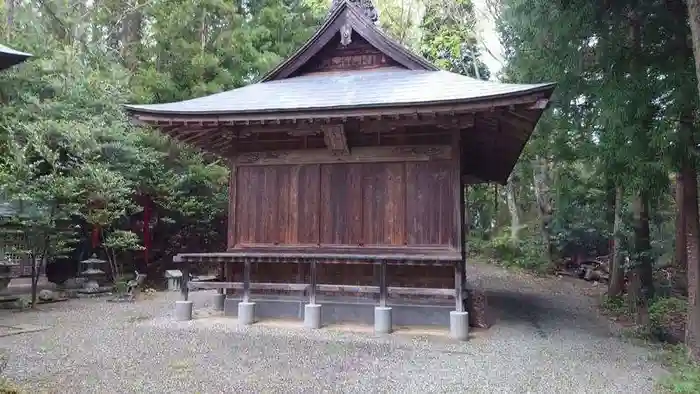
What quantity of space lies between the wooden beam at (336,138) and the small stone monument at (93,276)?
8388 millimetres

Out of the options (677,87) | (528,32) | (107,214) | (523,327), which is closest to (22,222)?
(107,214)

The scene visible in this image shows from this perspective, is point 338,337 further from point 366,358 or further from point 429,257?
point 429,257

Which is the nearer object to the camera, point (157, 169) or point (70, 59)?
point (70, 59)

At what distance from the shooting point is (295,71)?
11031 mm

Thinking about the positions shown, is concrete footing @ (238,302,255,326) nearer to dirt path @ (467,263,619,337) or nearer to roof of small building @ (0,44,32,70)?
dirt path @ (467,263,619,337)

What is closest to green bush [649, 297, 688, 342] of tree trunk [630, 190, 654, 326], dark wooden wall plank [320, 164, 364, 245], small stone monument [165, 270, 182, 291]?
tree trunk [630, 190, 654, 326]

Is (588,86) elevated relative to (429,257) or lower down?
elevated

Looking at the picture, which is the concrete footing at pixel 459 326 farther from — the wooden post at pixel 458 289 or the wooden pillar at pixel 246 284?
the wooden pillar at pixel 246 284

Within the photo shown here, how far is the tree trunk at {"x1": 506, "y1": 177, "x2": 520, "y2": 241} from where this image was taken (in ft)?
76.0

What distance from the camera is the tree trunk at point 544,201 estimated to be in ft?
70.0

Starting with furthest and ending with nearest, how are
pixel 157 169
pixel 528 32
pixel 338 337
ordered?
pixel 157 169 → pixel 528 32 → pixel 338 337

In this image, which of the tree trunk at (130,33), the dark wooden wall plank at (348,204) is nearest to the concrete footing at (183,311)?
the dark wooden wall plank at (348,204)

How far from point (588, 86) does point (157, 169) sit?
12079 mm

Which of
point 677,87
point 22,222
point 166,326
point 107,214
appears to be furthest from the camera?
point 107,214
